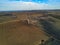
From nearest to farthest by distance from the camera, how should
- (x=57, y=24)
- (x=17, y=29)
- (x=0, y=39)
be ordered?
1. (x=0, y=39)
2. (x=17, y=29)
3. (x=57, y=24)

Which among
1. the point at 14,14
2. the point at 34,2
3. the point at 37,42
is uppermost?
the point at 34,2

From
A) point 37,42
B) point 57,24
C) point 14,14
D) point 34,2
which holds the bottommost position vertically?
point 37,42

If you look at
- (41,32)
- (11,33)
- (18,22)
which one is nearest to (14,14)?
(18,22)

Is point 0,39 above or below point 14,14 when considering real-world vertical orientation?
below

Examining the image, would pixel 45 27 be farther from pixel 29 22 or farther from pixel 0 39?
pixel 0 39

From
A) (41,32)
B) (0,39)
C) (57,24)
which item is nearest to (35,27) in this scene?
(41,32)

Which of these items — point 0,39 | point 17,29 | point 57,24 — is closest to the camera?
point 0,39

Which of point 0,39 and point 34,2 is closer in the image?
point 0,39

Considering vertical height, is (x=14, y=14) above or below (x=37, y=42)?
above

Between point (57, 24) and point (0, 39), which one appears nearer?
point (0, 39)

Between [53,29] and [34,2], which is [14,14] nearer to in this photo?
[34,2]
